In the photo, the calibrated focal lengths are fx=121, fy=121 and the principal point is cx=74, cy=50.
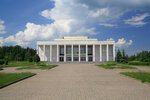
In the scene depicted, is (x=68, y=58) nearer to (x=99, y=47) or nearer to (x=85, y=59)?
(x=85, y=59)

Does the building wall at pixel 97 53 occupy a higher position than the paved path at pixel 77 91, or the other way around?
the building wall at pixel 97 53

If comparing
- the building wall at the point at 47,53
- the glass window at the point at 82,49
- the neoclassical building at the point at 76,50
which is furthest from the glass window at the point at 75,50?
the building wall at the point at 47,53

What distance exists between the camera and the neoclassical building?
59.8 meters

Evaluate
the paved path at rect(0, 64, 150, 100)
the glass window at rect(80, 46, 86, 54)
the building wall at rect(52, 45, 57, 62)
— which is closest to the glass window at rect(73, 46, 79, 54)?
the glass window at rect(80, 46, 86, 54)

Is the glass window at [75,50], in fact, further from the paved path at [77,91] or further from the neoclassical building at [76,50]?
the paved path at [77,91]

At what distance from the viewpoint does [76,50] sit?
2494 inches

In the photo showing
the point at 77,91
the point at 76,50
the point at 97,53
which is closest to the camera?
the point at 77,91

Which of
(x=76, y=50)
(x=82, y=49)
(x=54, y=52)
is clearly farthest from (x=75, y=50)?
(x=54, y=52)

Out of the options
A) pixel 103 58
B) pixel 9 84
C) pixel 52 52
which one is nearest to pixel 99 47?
pixel 103 58

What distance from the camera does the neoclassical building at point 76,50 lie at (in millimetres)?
59812

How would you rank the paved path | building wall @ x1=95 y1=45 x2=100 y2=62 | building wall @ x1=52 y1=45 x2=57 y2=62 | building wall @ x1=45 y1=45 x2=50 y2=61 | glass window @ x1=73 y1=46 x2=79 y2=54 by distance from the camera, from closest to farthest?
the paved path < building wall @ x1=95 y1=45 x2=100 y2=62 < glass window @ x1=73 y1=46 x2=79 y2=54 < building wall @ x1=52 y1=45 x2=57 y2=62 < building wall @ x1=45 y1=45 x2=50 y2=61

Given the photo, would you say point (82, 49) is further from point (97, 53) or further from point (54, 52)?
point (54, 52)

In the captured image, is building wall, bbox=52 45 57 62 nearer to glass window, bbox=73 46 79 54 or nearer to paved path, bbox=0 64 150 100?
glass window, bbox=73 46 79 54

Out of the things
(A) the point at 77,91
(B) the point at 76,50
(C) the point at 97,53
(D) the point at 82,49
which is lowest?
(A) the point at 77,91
